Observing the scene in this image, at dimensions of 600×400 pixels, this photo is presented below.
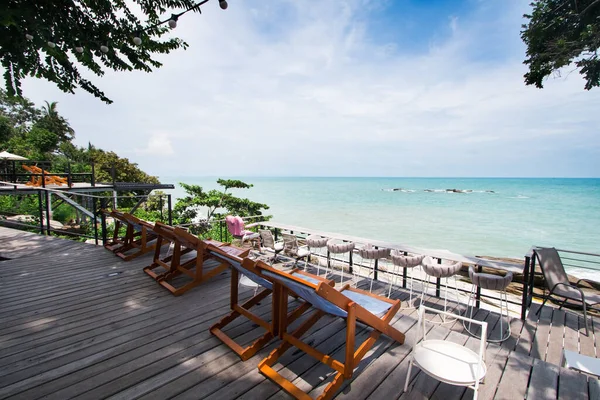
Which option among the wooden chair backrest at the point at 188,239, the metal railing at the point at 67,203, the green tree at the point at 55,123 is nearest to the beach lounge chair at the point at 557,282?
the wooden chair backrest at the point at 188,239

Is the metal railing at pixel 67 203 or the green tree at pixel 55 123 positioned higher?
the green tree at pixel 55 123

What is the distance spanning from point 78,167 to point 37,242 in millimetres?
19671

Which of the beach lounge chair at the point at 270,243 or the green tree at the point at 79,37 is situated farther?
the beach lounge chair at the point at 270,243

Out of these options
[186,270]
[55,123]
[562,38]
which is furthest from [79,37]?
[55,123]

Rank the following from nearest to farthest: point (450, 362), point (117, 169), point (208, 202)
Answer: point (450, 362) < point (208, 202) < point (117, 169)

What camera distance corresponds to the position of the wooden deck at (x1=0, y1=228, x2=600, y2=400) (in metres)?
1.77

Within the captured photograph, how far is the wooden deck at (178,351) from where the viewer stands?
1.77 m

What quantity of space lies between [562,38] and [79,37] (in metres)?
7.76

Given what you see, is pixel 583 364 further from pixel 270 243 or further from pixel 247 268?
pixel 270 243

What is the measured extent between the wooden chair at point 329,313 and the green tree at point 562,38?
5.73 m

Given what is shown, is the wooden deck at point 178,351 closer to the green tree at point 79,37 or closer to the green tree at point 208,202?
the green tree at point 79,37

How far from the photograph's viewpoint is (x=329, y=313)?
2018mm

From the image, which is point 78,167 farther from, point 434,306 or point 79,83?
point 434,306

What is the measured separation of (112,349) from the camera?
7.13ft
